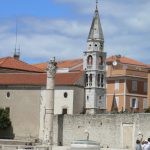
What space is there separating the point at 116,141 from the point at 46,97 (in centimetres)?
994

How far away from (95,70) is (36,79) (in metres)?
6.60

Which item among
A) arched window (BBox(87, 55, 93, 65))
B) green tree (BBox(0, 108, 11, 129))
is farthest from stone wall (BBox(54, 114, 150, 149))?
arched window (BBox(87, 55, 93, 65))

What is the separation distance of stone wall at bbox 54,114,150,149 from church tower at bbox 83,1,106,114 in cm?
658

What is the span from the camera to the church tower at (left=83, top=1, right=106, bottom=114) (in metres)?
61.8

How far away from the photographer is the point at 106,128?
5025 centimetres

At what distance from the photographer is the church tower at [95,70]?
61.8 meters

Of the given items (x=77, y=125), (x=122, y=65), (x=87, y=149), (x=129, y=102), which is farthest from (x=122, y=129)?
(x=122, y=65)

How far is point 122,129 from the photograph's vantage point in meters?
48.4

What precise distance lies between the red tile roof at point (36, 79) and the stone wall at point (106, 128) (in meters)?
5.43

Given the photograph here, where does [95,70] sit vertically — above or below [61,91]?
above

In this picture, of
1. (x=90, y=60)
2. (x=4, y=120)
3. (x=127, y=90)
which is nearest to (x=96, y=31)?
(x=90, y=60)

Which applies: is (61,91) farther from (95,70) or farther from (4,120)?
(4,120)

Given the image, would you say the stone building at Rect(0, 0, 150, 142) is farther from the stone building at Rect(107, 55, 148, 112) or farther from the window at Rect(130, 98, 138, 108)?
the window at Rect(130, 98, 138, 108)

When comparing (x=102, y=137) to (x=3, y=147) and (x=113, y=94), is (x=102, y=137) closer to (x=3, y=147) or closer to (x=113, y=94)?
(x=3, y=147)
